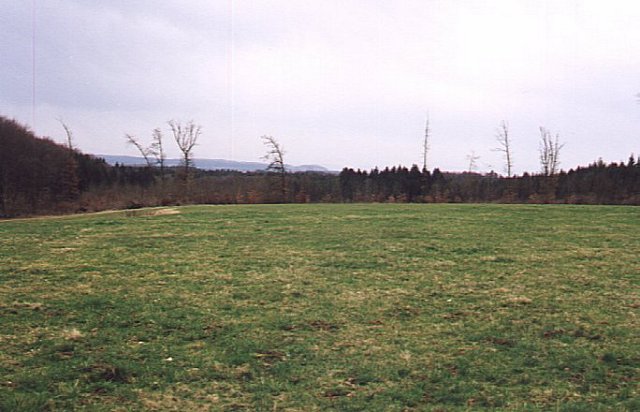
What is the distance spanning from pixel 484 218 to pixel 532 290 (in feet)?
30.8

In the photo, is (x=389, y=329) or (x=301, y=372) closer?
(x=301, y=372)

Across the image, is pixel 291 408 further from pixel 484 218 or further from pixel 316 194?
pixel 316 194

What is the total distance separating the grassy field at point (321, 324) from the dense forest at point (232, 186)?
869 inches

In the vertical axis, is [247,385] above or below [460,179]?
below

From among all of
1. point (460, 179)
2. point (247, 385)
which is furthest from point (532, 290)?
point (460, 179)

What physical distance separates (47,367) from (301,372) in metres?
2.26

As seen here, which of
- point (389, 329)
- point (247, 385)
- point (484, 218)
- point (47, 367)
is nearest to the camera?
point (247, 385)

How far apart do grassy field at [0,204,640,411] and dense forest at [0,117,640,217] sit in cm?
2208

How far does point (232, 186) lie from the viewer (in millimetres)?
38750

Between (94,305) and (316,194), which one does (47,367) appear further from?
(316,194)

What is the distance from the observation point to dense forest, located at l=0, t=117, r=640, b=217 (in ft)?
114

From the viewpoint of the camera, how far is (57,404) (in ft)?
13.0

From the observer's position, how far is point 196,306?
6734 millimetres

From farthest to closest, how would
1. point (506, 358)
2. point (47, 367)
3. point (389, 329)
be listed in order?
point (389, 329) < point (506, 358) < point (47, 367)
